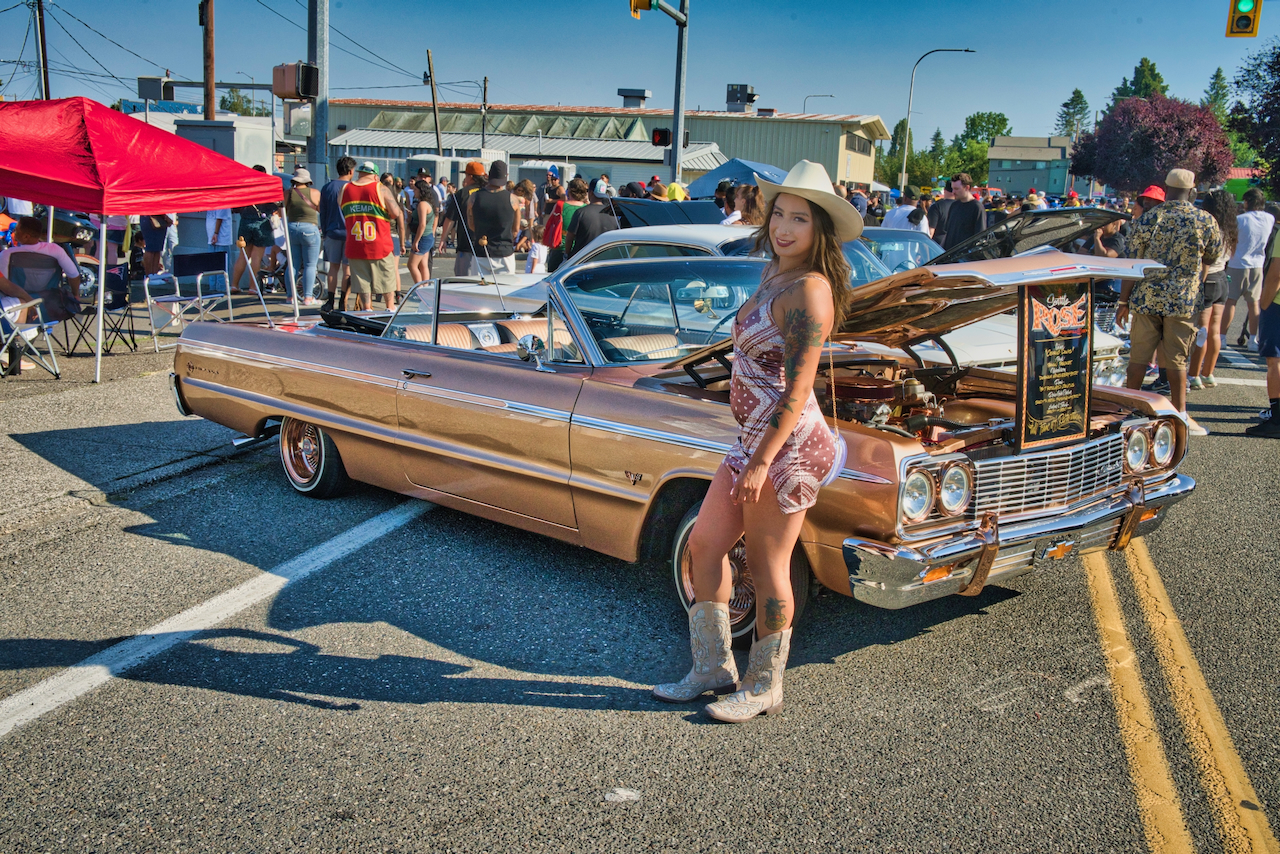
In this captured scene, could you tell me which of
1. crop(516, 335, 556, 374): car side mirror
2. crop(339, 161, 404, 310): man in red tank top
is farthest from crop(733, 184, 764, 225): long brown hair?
crop(516, 335, 556, 374): car side mirror

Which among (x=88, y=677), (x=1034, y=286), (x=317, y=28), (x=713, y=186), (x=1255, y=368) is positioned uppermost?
(x=317, y=28)

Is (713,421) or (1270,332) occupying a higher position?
(1270,332)

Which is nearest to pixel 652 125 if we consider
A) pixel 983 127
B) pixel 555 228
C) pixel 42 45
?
pixel 42 45

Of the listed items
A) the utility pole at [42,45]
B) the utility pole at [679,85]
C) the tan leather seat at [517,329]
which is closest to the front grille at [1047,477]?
the tan leather seat at [517,329]

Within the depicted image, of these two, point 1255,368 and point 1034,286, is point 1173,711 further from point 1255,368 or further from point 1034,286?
point 1255,368

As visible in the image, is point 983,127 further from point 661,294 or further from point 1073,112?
point 661,294

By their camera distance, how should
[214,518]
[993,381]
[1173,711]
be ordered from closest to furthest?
[1173,711] → [993,381] → [214,518]

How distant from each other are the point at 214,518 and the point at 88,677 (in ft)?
6.13

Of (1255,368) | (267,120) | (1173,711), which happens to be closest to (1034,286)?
(1173,711)

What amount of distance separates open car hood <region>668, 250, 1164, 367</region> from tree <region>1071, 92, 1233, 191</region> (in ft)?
218

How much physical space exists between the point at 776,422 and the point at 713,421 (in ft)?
2.78

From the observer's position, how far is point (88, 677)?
3521 millimetres

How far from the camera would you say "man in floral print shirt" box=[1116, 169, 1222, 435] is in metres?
7.14

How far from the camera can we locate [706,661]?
11.0 ft
